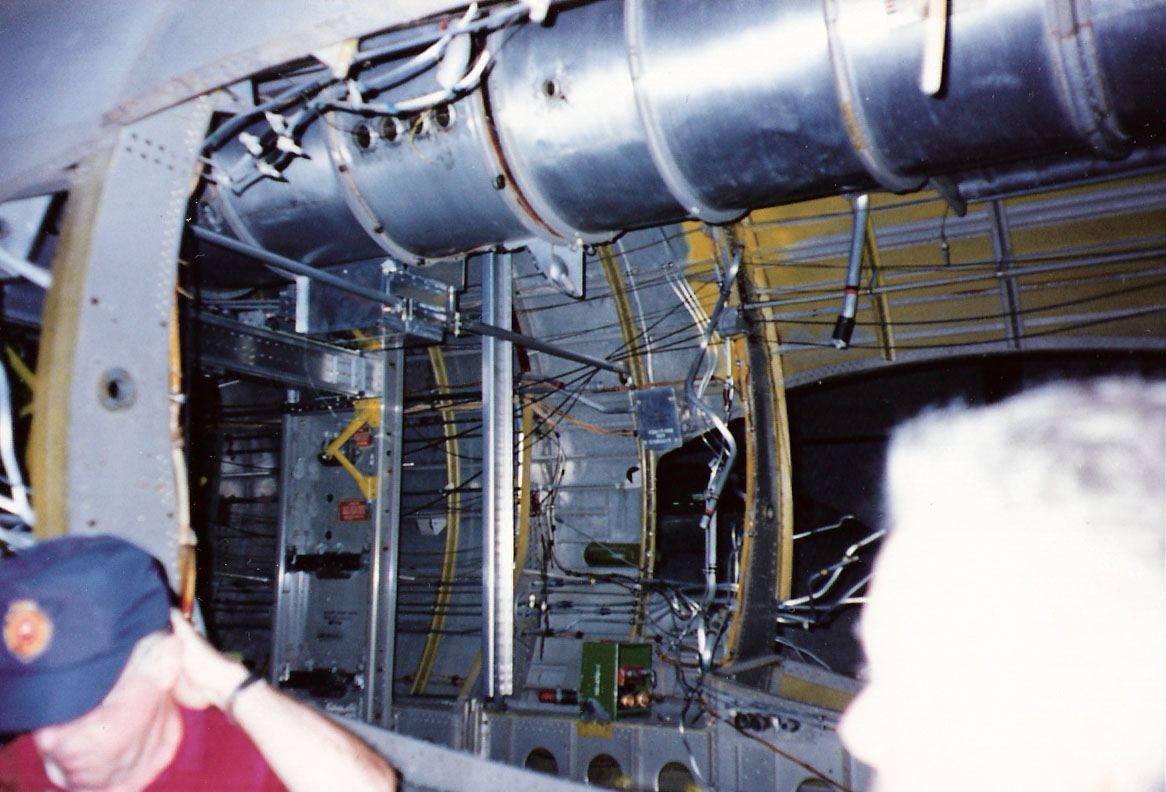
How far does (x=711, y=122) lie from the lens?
12.3 feet

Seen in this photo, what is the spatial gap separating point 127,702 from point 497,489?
3.38 m

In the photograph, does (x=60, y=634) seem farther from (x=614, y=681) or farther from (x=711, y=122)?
(x=614, y=681)

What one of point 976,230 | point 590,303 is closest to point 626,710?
point 590,303

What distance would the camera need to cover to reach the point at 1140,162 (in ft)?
15.3

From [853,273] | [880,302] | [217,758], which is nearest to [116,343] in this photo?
[217,758]

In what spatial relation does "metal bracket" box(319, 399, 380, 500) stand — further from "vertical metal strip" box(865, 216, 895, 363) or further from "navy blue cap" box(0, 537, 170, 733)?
"navy blue cap" box(0, 537, 170, 733)

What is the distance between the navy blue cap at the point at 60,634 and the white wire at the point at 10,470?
31.2 inches

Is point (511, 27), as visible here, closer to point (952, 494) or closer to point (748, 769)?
point (748, 769)

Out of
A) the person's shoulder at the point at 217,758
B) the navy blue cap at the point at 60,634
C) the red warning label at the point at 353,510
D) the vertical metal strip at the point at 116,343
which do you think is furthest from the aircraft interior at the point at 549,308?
the person's shoulder at the point at 217,758

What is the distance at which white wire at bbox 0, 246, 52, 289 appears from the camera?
3.04 meters

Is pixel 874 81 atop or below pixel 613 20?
below

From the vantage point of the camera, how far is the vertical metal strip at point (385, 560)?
652cm

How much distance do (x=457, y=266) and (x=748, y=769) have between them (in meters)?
4.40

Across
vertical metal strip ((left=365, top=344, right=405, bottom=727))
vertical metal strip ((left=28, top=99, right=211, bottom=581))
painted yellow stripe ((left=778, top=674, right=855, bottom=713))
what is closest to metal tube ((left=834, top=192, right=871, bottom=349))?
painted yellow stripe ((left=778, top=674, right=855, bottom=713))
